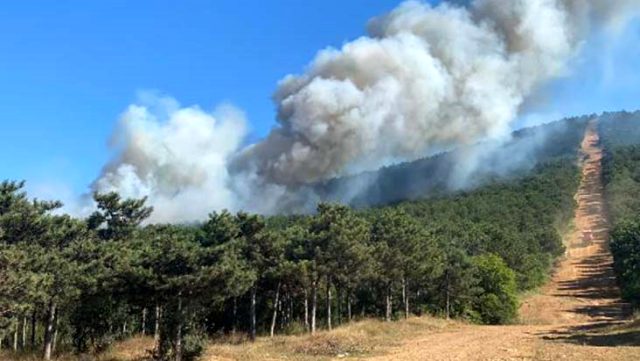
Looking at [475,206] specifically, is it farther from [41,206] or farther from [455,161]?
[41,206]

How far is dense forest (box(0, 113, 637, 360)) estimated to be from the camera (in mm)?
26578

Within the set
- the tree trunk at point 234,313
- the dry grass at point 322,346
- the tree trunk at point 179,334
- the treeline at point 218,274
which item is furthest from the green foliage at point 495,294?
the tree trunk at point 179,334

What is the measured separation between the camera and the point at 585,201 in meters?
153

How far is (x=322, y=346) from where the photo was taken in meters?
33.8

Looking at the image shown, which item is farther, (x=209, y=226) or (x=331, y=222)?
(x=331, y=222)

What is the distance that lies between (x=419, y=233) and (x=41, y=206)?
102ft

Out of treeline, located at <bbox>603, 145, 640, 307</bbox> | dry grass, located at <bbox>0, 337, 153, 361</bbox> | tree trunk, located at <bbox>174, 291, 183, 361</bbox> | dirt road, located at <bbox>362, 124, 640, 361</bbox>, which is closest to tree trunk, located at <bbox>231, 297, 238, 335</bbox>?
dry grass, located at <bbox>0, 337, 153, 361</bbox>

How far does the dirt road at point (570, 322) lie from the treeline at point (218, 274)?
6605mm

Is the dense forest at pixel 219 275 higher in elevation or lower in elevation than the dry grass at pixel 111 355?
higher

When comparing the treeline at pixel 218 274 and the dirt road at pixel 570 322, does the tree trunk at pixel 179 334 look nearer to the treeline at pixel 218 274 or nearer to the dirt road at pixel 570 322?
the treeline at pixel 218 274

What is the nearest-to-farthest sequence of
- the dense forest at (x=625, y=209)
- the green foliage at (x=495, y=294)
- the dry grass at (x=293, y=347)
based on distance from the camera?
the dry grass at (x=293, y=347)
the dense forest at (x=625, y=209)
the green foliage at (x=495, y=294)

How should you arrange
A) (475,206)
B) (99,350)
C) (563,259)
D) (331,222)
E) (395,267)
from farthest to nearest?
(475,206)
(563,259)
(395,267)
(331,222)
(99,350)

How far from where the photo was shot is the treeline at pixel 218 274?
26.6m

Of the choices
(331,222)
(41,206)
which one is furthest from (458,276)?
(41,206)
